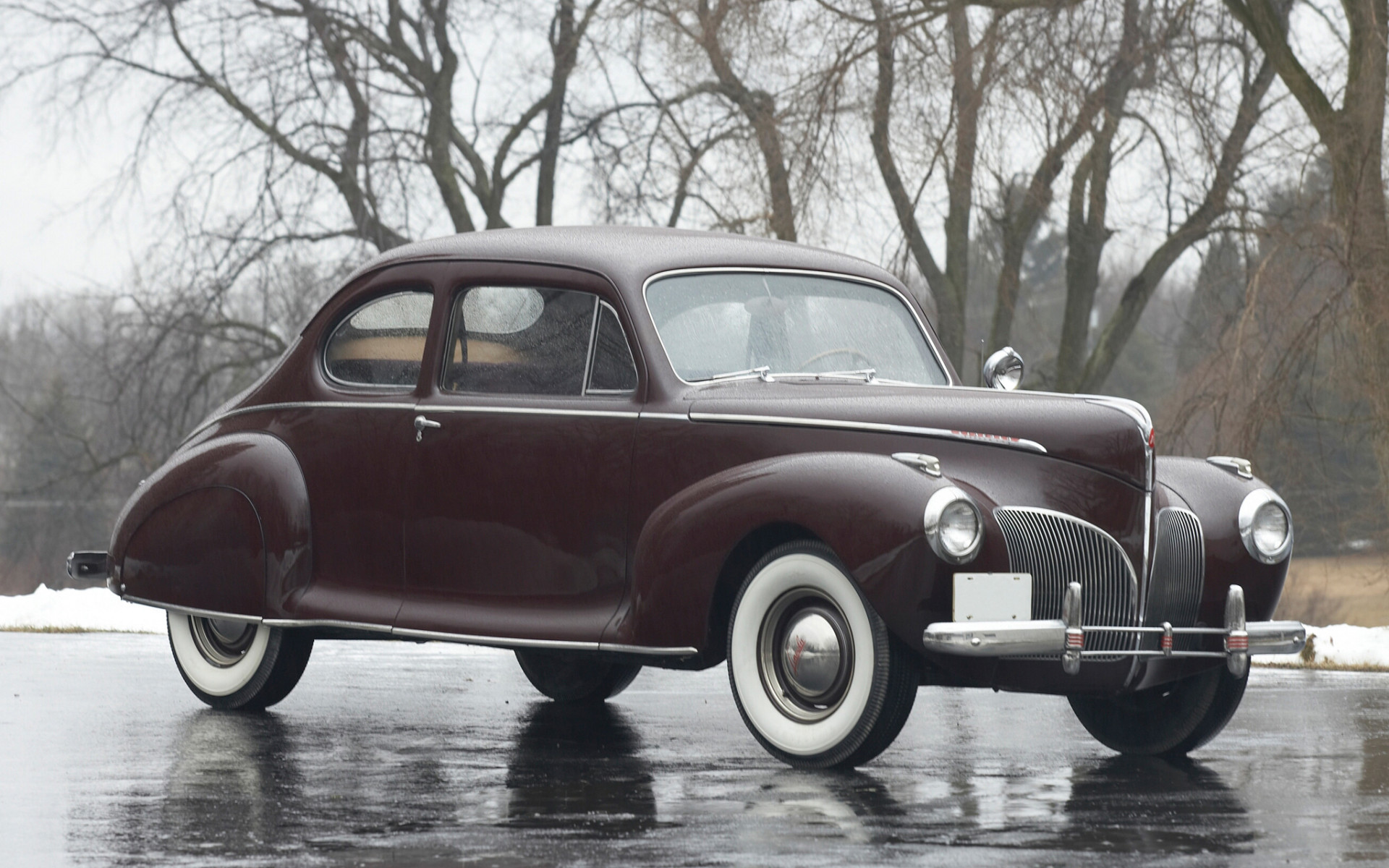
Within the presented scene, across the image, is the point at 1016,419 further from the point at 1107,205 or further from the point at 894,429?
the point at 1107,205

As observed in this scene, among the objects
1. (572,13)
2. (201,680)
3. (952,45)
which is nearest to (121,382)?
(572,13)

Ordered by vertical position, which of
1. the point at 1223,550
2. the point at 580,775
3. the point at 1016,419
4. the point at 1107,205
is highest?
the point at 1107,205

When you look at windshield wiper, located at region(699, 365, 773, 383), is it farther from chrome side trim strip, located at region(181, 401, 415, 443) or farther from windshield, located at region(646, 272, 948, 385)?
chrome side trim strip, located at region(181, 401, 415, 443)

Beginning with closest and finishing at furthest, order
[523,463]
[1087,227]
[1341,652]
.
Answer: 1. [523,463]
2. [1341,652]
3. [1087,227]

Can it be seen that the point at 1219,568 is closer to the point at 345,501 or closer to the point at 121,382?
the point at 345,501

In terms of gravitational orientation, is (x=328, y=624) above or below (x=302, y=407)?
below

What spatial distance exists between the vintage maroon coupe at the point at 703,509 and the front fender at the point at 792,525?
0.01m

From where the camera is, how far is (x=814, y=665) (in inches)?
259

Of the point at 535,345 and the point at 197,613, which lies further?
the point at 197,613

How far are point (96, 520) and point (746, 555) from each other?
34533 mm

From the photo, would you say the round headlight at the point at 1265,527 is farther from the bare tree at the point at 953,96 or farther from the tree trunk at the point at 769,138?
the tree trunk at the point at 769,138

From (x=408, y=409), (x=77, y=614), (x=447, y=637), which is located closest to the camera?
(x=447, y=637)

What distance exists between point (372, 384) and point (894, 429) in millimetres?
2612

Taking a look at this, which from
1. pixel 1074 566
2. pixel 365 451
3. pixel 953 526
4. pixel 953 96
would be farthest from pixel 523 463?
pixel 953 96
